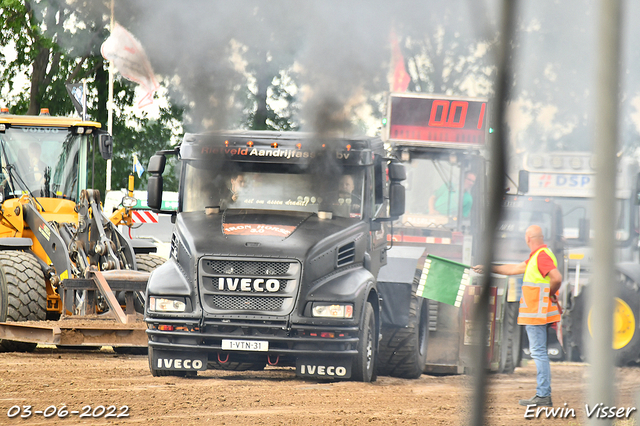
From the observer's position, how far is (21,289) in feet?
35.0

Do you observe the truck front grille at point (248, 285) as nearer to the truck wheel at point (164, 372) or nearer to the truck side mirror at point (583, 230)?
the truck wheel at point (164, 372)

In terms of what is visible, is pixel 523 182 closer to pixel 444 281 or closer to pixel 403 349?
pixel 444 281

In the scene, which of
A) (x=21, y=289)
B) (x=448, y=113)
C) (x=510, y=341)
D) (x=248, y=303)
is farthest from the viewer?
(x=448, y=113)

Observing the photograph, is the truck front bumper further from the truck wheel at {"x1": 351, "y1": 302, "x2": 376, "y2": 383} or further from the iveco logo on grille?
the iveco logo on grille

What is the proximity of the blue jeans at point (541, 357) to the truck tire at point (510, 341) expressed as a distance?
1731 mm

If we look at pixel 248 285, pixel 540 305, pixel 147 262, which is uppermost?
pixel 248 285

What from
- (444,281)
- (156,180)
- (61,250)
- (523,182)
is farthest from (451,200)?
(61,250)

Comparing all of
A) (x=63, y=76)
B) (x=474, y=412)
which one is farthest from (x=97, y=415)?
(x=63, y=76)

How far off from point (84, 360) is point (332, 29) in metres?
4.99

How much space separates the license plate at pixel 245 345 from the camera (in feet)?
26.8

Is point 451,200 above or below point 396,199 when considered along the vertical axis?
below

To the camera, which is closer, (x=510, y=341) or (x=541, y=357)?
(x=541, y=357)

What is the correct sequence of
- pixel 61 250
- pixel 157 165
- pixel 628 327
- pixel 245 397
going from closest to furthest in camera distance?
pixel 245 397
pixel 157 165
pixel 628 327
pixel 61 250

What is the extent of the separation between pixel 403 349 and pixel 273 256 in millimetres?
2073
